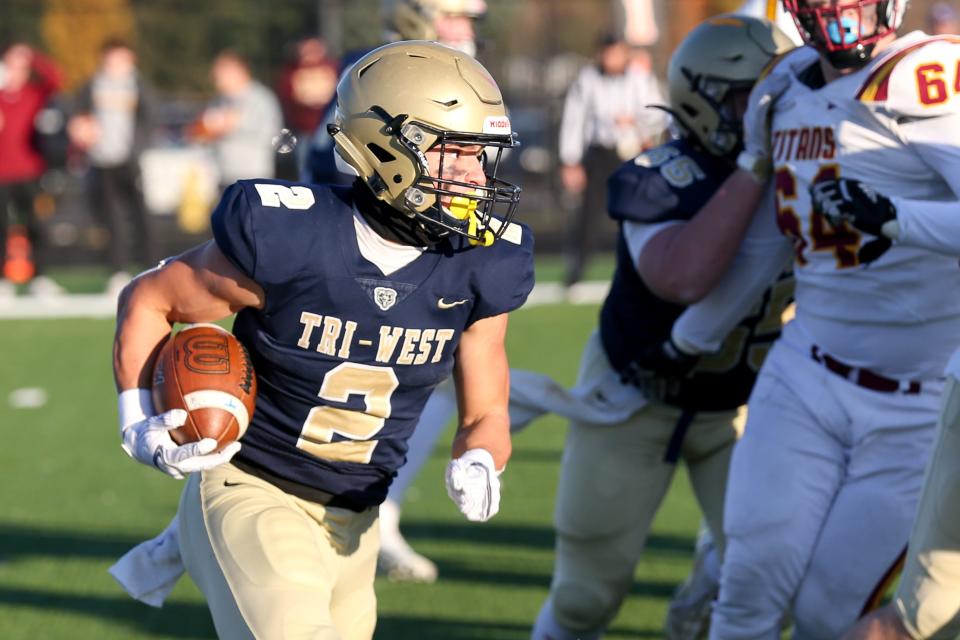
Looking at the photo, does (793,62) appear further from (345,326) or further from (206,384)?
(206,384)

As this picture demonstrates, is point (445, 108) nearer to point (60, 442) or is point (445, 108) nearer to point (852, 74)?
point (852, 74)

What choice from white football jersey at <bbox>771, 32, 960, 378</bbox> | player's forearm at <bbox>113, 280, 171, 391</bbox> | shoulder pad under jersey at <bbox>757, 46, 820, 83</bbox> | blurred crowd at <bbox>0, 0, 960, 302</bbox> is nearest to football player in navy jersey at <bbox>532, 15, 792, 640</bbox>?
shoulder pad under jersey at <bbox>757, 46, 820, 83</bbox>

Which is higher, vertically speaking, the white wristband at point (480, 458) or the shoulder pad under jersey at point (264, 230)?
the shoulder pad under jersey at point (264, 230)

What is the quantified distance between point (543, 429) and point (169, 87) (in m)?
20.0

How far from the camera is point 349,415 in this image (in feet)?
10.2

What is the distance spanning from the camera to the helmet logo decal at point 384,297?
2.99 metres

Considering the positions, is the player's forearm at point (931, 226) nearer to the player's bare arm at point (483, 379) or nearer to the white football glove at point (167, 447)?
the player's bare arm at point (483, 379)

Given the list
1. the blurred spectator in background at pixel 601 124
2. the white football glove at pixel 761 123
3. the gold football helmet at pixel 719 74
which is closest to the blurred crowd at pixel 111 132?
the blurred spectator in background at pixel 601 124

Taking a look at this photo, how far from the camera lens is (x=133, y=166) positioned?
1238 centimetres

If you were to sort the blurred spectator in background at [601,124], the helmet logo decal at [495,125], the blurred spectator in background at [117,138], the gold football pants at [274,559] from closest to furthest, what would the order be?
the gold football pants at [274,559] < the helmet logo decal at [495,125] < the blurred spectator in background at [601,124] < the blurred spectator in background at [117,138]

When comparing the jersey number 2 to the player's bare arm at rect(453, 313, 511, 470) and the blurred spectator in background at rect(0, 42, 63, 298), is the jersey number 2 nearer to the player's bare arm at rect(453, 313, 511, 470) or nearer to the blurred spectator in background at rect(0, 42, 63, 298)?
the player's bare arm at rect(453, 313, 511, 470)

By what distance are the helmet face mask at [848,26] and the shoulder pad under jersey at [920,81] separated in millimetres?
87

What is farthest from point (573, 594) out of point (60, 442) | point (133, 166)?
point (133, 166)

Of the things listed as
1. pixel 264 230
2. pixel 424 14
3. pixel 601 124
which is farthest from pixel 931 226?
pixel 601 124
